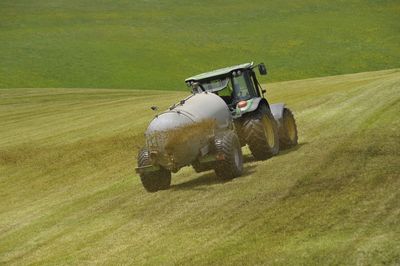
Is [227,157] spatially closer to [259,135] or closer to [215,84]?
[259,135]

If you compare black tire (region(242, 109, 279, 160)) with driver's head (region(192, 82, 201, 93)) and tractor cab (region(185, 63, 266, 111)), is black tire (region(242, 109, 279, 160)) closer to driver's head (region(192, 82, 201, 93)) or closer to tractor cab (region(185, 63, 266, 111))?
tractor cab (region(185, 63, 266, 111))

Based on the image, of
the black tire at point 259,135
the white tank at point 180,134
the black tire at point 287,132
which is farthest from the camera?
the black tire at point 287,132

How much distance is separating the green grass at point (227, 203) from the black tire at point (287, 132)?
307 mm

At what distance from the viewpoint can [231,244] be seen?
36.6 ft

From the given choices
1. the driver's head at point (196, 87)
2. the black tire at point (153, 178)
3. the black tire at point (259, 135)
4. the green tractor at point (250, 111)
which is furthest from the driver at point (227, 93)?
the black tire at point (153, 178)

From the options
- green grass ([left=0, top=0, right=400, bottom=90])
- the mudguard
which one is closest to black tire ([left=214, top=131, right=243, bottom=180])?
the mudguard

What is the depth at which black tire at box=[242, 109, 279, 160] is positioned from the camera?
1767cm

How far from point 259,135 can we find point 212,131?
173 cm

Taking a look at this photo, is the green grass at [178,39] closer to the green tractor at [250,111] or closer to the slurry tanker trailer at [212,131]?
the green tractor at [250,111]

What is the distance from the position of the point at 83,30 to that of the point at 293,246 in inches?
2643

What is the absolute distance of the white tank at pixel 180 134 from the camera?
15.6 m

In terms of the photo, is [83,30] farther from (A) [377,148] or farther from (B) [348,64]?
(A) [377,148]

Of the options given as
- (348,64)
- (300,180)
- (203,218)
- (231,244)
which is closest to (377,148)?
(300,180)

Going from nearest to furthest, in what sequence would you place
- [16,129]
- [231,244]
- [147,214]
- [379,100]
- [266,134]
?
[231,244] < [147,214] < [266,134] < [379,100] < [16,129]
